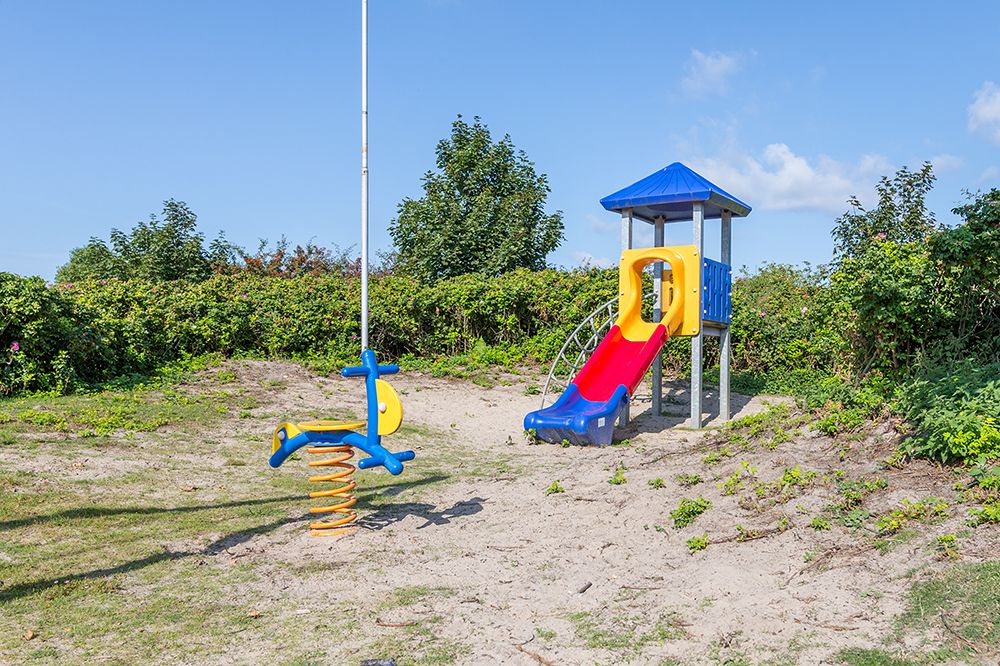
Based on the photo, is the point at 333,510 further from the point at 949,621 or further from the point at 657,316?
the point at 657,316

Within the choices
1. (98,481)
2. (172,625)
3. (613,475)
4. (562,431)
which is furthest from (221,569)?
(562,431)

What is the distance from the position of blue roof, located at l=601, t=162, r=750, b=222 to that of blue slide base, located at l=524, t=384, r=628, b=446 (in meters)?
2.95

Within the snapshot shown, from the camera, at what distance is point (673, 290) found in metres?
11.8

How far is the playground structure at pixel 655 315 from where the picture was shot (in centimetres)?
1045

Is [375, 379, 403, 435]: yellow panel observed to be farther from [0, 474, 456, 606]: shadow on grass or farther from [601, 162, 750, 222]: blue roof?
[601, 162, 750, 222]: blue roof

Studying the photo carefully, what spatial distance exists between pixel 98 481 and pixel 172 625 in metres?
3.61

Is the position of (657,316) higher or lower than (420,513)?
higher

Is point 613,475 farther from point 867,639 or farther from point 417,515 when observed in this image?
point 867,639

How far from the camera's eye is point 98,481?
A: 751 centimetres

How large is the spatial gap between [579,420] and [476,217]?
13319mm

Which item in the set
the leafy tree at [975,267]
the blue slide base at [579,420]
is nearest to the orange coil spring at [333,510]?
the blue slide base at [579,420]

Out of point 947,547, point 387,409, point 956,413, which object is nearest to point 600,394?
point 387,409

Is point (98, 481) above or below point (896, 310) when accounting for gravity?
below

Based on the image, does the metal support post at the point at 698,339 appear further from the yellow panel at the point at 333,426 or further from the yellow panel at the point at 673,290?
the yellow panel at the point at 333,426
